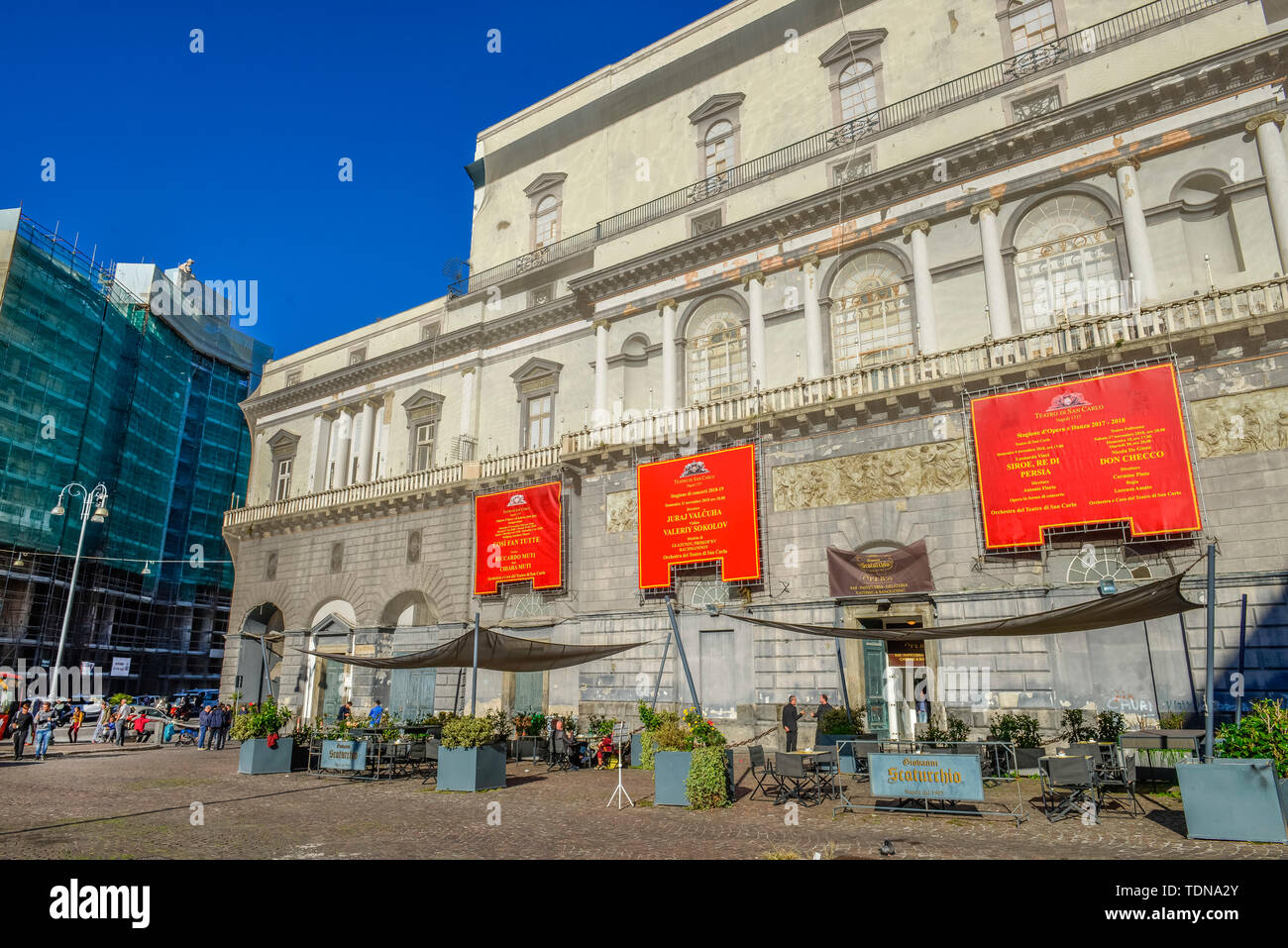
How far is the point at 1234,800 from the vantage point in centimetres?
926

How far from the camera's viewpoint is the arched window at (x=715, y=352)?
2525cm

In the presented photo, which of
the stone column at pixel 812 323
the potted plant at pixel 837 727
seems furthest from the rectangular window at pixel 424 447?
the potted plant at pixel 837 727

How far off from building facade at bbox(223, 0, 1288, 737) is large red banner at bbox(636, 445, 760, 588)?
1.83 feet

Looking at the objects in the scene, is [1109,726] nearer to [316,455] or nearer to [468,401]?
[468,401]

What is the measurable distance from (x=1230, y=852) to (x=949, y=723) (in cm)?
859

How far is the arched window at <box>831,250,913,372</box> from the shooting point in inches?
891

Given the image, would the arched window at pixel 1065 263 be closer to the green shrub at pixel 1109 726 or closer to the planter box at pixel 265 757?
the green shrub at pixel 1109 726

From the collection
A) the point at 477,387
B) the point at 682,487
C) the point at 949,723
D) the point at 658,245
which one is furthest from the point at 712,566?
the point at 477,387

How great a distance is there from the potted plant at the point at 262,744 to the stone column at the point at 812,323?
16.8 metres

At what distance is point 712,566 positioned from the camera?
74.4ft

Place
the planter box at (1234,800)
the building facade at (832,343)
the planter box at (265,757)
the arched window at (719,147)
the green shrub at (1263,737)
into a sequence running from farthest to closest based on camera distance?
the arched window at (719,147), the planter box at (265,757), the building facade at (832,343), the green shrub at (1263,737), the planter box at (1234,800)

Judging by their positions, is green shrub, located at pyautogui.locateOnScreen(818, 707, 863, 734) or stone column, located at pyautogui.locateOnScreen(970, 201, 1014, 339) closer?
green shrub, located at pyautogui.locateOnScreen(818, 707, 863, 734)

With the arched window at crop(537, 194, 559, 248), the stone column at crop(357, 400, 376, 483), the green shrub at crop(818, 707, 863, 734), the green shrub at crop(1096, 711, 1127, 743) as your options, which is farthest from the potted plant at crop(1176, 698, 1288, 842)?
the stone column at crop(357, 400, 376, 483)

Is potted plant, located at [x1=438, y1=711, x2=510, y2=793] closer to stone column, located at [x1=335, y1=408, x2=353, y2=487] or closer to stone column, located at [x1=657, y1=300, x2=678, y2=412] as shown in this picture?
stone column, located at [x1=657, y1=300, x2=678, y2=412]
